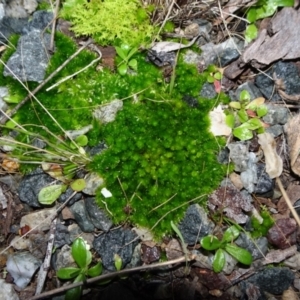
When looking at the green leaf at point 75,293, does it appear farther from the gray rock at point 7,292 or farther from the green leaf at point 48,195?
the green leaf at point 48,195

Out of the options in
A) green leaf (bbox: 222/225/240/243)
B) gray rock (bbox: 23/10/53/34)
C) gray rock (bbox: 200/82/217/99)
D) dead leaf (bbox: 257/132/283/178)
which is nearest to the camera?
green leaf (bbox: 222/225/240/243)

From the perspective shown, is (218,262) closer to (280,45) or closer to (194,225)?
(194,225)

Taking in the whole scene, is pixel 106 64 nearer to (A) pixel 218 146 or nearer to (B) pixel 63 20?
(B) pixel 63 20

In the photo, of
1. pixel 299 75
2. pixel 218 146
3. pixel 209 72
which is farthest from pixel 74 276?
pixel 299 75

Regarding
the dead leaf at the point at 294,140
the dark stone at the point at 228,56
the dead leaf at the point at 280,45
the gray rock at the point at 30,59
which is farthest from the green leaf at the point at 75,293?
the dead leaf at the point at 280,45

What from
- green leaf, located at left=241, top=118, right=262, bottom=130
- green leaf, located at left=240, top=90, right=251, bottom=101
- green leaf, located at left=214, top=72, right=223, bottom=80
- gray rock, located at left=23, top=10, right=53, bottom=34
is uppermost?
gray rock, located at left=23, top=10, right=53, bottom=34

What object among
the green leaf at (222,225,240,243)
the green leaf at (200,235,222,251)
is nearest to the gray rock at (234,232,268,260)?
the green leaf at (222,225,240,243)

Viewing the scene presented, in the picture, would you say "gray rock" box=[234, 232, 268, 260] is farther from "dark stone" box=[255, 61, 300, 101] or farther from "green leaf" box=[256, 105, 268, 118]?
"dark stone" box=[255, 61, 300, 101]

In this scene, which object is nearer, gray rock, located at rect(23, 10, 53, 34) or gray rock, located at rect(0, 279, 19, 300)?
gray rock, located at rect(0, 279, 19, 300)
